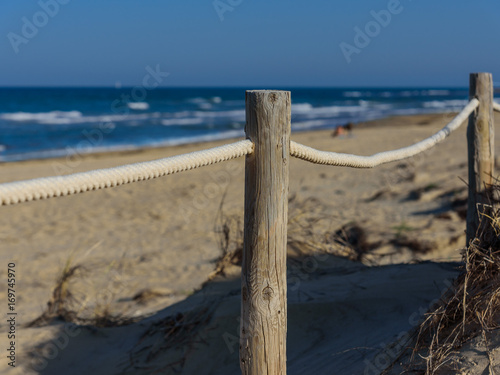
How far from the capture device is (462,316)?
2.00 metres

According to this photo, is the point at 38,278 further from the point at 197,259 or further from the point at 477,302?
the point at 477,302

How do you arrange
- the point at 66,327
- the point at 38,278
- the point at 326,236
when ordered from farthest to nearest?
1. the point at 38,278
2. the point at 326,236
3. the point at 66,327

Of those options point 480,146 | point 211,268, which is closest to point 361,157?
point 480,146

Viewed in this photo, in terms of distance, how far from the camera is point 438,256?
13.6ft

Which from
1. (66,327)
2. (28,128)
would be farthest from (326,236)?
(28,128)

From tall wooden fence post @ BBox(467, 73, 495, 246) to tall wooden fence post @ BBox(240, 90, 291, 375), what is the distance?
1.67 m

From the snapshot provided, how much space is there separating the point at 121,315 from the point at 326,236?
5.15ft

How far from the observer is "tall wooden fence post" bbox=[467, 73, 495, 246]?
2.85m

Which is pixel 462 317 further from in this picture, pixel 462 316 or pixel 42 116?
pixel 42 116

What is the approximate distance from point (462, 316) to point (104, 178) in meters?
1.45

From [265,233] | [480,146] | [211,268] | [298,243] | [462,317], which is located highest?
[480,146]

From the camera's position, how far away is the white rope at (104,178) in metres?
1.18

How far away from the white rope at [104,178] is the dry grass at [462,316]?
3.13 feet

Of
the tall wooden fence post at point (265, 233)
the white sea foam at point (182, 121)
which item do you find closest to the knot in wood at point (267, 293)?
the tall wooden fence post at point (265, 233)
